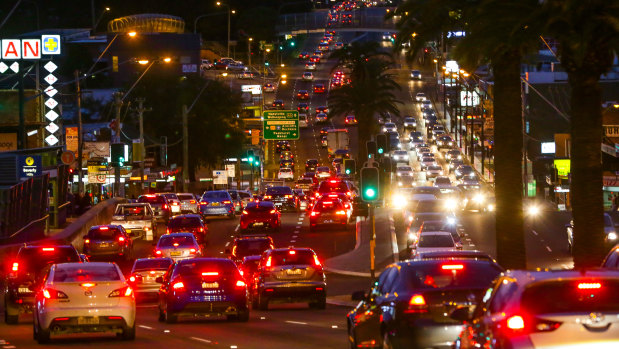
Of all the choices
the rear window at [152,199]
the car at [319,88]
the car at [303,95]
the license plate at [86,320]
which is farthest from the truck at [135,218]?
the car at [319,88]

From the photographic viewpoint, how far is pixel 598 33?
65.4 ft

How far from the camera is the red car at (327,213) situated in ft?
176

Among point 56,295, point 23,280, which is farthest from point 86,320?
point 23,280

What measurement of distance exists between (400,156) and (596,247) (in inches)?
3493

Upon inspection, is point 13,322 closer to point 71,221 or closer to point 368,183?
point 368,183

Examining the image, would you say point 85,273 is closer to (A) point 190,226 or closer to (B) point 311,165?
(A) point 190,226

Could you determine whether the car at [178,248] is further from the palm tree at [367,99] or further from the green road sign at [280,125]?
the green road sign at [280,125]

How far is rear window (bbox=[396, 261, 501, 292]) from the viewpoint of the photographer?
1441 centimetres

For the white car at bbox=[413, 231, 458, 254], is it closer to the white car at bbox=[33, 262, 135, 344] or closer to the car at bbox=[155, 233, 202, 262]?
the car at bbox=[155, 233, 202, 262]

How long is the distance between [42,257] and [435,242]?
50.9ft

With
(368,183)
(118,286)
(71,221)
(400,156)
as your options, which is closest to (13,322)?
(118,286)

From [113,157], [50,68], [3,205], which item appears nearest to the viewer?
[3,205]

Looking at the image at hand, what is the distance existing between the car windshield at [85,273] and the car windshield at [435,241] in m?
19.8

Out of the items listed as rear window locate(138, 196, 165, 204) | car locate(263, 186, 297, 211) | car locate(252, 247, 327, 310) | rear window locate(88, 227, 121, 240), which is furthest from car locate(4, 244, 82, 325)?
car locate(263, 186, 297, 211)
